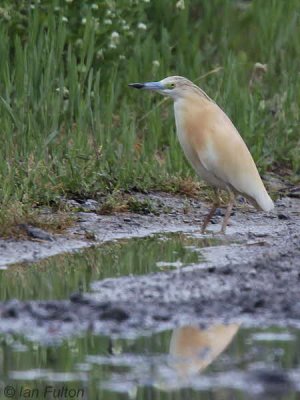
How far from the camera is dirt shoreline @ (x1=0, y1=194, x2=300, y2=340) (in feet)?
18.6

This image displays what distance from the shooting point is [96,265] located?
7293mm

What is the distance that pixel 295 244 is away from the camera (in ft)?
25.6

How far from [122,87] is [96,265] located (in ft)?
13.1

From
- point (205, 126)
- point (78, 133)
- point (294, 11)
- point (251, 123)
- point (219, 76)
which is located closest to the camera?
point (205, 126)

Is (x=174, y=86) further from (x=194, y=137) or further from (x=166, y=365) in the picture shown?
(x=166, y=365)

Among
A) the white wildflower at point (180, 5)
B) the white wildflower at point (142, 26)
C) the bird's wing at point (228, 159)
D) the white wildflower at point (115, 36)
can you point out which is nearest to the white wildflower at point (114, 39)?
the white wildflower at point (115, 36)

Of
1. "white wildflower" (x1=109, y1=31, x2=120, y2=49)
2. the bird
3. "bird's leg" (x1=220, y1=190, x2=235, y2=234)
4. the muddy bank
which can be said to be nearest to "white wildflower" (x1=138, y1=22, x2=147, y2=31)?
"white wildflower" (x1=109, y1=31, x2=120, y2=49)

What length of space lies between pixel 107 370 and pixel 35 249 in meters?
2.72

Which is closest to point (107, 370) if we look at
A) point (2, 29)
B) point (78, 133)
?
point (78, 133)

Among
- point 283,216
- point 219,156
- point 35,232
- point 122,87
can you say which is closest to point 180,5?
point 122,87

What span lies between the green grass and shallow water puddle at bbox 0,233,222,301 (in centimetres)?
65

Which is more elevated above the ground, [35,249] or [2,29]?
[2,29]

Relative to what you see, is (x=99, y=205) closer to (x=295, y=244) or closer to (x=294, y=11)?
(x=295, y=244)

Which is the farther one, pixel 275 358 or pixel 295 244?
pixel 295 244
